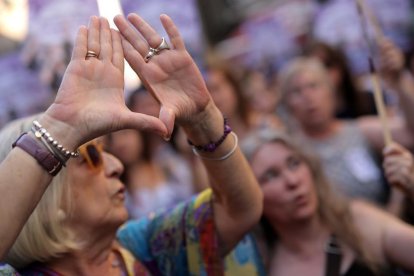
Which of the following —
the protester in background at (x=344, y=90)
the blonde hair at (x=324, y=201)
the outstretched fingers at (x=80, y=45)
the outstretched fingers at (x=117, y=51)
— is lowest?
the protester in background at (x=344, y=90)

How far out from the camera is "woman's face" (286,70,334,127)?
3.13 metres

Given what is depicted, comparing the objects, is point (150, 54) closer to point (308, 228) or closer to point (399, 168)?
Result: point (399, 168)

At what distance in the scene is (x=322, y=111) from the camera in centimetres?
311

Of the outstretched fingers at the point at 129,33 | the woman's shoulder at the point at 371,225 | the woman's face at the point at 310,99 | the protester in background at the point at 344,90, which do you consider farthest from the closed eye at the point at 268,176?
Result: the protester in background at the point at 344,90

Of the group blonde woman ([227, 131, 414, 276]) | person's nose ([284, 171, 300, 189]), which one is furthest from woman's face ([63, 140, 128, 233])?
person's nose ([284, 171, 300, 189])

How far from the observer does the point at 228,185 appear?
5.61 feet

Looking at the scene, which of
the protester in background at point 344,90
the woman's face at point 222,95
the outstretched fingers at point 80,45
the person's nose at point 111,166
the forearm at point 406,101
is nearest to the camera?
the outstretched fingers at point 80,45

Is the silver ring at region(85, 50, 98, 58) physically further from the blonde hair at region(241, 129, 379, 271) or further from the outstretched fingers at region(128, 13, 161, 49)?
the blonde hair at region(241, 129, 379, 271)

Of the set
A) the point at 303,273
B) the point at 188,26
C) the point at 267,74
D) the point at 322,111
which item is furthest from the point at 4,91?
the point at 267,74

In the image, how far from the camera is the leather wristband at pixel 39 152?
1.21 m

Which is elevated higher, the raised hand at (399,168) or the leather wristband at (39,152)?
the leather wristband at (39,152)

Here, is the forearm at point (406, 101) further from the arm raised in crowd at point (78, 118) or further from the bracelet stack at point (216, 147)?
the arm raised in crowd at point (78, 118)

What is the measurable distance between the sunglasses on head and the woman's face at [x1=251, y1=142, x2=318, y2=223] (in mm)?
809

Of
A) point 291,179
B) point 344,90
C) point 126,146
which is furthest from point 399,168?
point 344,90
